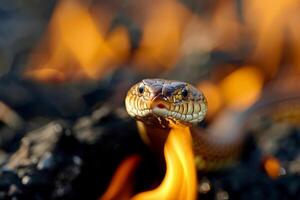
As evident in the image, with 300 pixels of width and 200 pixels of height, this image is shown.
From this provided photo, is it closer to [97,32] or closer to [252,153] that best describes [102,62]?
[97,32]

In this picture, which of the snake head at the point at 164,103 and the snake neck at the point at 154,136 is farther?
the snake neck at the point at 154,136

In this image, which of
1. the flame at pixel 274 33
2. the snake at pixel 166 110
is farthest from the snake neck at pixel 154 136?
the flame at pixel 274 33

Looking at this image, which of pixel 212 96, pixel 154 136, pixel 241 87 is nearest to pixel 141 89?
pixel 154 136

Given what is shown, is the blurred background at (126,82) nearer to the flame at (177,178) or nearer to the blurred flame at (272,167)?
the blurred flame at (272,167)

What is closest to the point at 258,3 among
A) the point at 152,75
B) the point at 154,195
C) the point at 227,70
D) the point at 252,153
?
the point at 227,70

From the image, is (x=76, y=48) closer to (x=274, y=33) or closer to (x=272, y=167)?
(x=274, y=33)

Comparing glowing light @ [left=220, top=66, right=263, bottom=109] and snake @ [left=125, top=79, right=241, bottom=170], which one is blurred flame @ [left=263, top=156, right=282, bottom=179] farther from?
glowing light @ [left=220, top=66, right=263, bottom=109]
